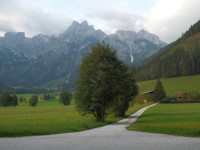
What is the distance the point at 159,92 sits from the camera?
194625 mm

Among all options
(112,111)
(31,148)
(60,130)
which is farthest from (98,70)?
(31,148)

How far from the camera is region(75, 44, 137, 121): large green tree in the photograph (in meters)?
63.9

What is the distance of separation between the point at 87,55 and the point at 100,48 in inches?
113

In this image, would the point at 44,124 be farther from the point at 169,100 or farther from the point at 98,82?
the point at 169,100

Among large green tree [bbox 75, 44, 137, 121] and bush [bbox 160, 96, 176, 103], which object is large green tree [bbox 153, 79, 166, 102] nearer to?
bush [bbox 160, 96, 176, 103]

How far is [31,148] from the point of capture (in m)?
23.8

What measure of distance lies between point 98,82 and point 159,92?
134714 mm

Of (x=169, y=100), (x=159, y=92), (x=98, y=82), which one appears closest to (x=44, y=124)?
(x=98, y=82)

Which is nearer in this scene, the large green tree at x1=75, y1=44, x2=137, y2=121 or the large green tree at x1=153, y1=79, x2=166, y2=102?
the large green tree at x1=75, y1=44, x2=137, y2=121

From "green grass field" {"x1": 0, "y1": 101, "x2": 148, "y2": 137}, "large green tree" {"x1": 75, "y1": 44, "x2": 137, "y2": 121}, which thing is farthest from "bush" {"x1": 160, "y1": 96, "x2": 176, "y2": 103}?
"large green tree" {"x1": 75, "y1": 44, "x2": 137, "y2": 121}

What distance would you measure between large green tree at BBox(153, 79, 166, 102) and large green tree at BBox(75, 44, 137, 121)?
126 m

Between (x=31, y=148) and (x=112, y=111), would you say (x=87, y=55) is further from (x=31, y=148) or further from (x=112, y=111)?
(x=31, y=148)

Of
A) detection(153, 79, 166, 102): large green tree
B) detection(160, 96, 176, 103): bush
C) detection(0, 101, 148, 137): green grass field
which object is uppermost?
detection(153, 79, 166, 102): large green tree

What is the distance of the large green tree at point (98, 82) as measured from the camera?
210 feet
